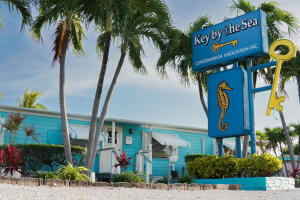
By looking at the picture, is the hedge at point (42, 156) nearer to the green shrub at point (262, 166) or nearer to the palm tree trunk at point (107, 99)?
→ the palm tree trunk at point (107, 99)

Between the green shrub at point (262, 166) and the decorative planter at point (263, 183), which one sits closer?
the decorative planter at point (263, 183)

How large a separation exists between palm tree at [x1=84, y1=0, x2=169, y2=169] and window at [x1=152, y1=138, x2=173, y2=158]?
7504mm

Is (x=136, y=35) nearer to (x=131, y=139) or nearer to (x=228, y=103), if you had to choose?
(x=228, y=103)

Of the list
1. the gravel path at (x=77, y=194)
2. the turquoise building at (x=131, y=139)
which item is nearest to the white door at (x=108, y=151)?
the turquoise building at (x=131, y=139)

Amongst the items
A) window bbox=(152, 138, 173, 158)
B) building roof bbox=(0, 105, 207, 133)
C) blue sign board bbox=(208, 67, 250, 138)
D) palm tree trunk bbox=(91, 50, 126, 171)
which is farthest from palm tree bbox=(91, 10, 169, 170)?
window bbox=(152, 138, 173, 158)

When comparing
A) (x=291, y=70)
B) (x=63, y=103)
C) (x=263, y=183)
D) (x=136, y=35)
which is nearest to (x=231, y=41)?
(x=136, y=35)

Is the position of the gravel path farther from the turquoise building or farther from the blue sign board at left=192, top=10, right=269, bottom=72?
the turquoise building

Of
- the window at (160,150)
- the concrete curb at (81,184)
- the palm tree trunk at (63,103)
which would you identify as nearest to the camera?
the concrete curb at (81,184)

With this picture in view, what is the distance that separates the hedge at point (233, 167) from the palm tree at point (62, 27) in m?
3.76

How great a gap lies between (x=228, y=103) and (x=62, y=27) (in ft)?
18.1

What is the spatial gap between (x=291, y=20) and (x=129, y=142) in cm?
859

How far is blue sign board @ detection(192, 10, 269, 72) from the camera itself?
11.2m

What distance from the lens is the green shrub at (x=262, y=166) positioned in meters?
9.63

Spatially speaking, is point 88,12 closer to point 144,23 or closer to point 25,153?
point 144,23
